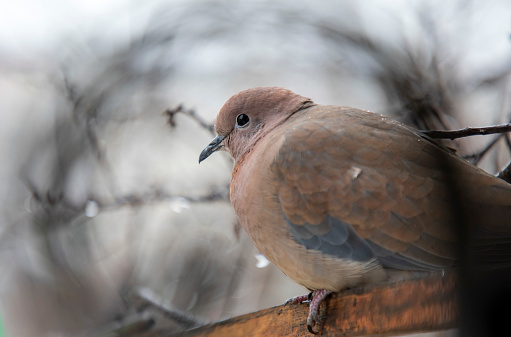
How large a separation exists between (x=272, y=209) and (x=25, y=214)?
133cm

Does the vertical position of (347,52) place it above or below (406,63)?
above

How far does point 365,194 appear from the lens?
142cm

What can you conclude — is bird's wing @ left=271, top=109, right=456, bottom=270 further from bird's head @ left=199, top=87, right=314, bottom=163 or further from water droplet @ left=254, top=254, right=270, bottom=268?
water droplet @ left=254, top=254, right=270, bottom=268

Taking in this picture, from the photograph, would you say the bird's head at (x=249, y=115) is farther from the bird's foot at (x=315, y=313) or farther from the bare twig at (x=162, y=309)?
the bird's foot at (x=315, y=313)

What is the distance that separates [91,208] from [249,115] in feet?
2.38

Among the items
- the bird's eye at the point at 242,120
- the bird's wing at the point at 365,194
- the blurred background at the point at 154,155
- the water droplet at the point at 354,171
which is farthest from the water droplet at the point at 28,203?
the water droplet at the point at 354,171

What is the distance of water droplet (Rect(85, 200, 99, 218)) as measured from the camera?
6.89 feet

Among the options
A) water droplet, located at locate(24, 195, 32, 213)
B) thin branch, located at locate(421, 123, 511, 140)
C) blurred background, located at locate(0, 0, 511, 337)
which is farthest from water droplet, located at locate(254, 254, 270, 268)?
thin branch, located at locate(421, 123, 511, 140)

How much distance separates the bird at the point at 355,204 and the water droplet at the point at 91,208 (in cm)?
70

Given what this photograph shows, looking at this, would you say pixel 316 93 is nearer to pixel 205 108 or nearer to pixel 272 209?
pixel 205 108

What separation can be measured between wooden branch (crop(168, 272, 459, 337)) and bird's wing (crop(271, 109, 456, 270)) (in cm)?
14

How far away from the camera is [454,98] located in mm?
1765

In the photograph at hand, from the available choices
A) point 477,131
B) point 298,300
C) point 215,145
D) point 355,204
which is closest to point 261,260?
point 215,145

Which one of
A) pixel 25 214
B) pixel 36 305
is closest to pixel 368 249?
pixel 25 214
